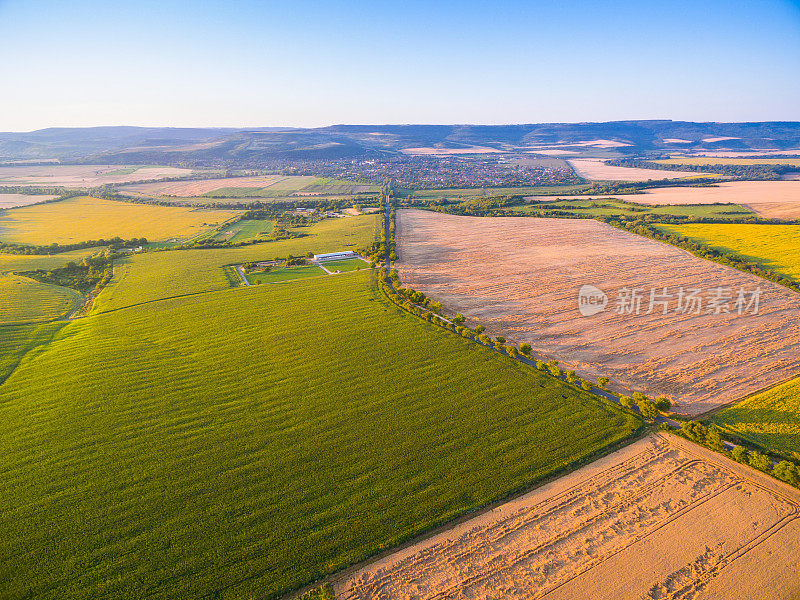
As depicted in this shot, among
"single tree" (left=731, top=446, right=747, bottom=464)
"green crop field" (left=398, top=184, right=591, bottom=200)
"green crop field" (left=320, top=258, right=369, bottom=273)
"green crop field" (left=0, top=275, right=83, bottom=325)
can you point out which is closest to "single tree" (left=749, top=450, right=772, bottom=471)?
"single tree" (left=731, top=446, right=747, bottom=464)

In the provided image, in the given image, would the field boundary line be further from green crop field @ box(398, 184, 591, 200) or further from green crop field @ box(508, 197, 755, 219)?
green crop field @ box(398, 184, 591, 200)

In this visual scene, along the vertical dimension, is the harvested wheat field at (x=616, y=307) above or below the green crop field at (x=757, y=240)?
below

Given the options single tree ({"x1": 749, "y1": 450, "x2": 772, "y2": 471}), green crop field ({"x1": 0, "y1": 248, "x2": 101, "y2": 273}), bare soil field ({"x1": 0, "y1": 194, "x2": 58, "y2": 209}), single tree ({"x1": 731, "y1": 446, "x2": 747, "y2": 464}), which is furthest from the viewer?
bare soil field ({"x1": 0, "y1": 194, "x2": 58, "y2": 209})

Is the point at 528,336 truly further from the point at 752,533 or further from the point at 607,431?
the point at 752,533

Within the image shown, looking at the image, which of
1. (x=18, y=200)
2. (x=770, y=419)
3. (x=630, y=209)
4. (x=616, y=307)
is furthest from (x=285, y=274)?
(x=18, y=200)

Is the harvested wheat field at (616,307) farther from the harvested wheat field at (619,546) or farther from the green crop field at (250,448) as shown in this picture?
the harvested wheat field at (619,546)

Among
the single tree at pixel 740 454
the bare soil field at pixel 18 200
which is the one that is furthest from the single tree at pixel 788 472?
the bare soil field at pixel 18 200

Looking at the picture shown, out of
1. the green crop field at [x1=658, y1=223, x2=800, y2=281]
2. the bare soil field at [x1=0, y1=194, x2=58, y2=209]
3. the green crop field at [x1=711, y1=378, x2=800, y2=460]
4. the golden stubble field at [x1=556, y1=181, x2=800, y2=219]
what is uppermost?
the bare soil field at [x1=0, y1=194, x2=58, y2=209]

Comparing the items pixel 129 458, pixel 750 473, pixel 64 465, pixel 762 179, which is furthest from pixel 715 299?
pixel 762 179
